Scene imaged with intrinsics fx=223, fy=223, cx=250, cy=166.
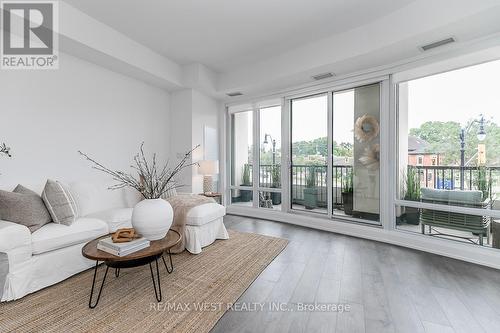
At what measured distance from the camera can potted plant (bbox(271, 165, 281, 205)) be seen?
4.77 metres

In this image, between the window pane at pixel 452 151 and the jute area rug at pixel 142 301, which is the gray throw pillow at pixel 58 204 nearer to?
the jute area rug at pixel 142 301

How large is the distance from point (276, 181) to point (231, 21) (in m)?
3.02

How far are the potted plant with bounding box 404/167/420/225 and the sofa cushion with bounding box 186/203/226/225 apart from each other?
2.86 metres

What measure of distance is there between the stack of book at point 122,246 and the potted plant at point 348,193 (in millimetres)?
3325

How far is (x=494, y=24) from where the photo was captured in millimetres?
2449

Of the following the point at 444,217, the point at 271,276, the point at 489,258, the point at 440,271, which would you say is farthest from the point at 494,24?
the point at 271,276

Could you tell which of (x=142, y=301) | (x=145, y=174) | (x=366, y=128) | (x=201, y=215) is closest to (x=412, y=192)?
(x=366, y=128)

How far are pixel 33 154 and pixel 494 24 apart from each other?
219 inches

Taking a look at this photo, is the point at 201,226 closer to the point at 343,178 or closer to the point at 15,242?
the point at 15,242

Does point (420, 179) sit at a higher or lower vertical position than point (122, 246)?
higher

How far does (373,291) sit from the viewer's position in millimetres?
2014

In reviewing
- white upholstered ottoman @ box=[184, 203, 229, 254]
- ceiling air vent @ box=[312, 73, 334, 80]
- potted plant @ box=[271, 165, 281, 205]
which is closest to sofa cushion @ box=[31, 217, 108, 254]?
white upholstered ottoman @ box=[184, 203, 229, 254]

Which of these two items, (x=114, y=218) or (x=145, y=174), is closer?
(x=114, y=218)

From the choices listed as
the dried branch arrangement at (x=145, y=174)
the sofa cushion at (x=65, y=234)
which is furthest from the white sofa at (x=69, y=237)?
the dried branch arrangement at (x=145, y=174)
